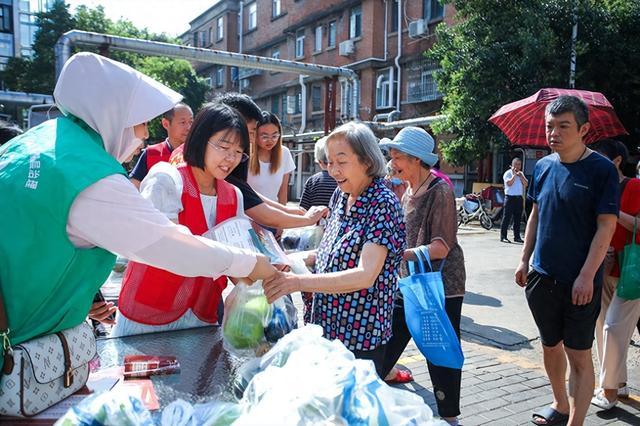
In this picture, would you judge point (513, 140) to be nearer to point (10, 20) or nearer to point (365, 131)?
point (365, 131)

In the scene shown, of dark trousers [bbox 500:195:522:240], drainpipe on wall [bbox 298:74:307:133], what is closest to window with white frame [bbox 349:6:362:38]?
drainpipe on wall [bbox 298:74:307:133]

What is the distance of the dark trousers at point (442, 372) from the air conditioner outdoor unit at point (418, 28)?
1866cm

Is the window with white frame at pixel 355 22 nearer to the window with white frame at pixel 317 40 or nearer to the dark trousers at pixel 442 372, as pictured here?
the window with white frame at pixel 317 40

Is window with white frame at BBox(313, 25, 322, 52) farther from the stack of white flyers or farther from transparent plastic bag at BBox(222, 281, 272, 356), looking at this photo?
transparent plastic bag at BBox(222, 281, 272, 356)

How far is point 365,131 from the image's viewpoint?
2330mm

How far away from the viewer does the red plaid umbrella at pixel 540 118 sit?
17.0ft

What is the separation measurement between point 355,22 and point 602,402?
22.8m

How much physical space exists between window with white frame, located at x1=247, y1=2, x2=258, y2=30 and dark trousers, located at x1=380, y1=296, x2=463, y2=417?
3218cm

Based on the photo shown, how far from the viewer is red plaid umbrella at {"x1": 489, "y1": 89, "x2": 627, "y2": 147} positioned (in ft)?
17.0

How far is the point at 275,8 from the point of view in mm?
30516

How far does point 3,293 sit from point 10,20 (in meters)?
43.5

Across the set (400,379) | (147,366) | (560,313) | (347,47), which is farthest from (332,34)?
(147,366)

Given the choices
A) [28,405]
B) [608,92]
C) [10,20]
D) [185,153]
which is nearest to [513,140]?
[185,153]

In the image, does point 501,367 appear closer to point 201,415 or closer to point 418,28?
point 201,415
